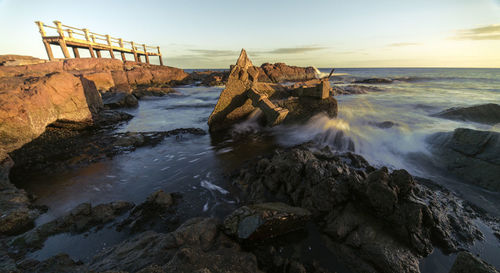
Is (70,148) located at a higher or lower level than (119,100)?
lower

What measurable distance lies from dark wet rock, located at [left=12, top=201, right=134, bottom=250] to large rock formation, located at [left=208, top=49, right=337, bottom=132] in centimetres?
511

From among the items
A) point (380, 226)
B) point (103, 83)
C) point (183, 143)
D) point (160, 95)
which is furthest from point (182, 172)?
point (103, 83)


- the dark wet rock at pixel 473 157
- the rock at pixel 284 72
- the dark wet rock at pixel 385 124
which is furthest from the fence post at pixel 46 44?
the dark wet rock at pixel 473 157

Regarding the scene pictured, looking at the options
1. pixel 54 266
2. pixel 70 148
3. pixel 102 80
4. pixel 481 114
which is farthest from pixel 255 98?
pixel 102 80

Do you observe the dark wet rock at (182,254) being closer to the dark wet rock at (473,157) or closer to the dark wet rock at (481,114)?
the dark wet rock at (473,157)

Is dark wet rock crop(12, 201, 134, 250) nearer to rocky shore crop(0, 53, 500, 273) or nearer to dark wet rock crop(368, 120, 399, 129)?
rocky shore crop(0, 53, 500, 273)

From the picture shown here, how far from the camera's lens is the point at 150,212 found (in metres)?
3.34

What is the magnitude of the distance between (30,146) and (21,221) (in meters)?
4.29

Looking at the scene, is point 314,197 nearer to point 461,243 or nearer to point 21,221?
point 461,243

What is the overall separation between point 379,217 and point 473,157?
12.8 ft

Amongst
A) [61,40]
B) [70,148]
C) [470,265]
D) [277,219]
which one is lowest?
[70,148]

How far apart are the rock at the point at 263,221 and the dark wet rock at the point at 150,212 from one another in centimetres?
141

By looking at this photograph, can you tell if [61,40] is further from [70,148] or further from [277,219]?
[277,219]

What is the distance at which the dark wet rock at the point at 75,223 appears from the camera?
2.64 m
